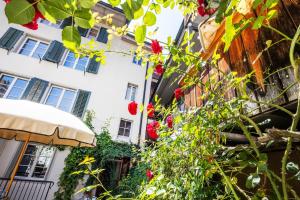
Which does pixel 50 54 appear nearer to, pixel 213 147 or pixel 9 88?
pixel 9 88

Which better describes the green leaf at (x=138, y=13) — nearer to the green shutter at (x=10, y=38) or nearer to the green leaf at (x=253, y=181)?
the green leaf at (x=253, y=181)

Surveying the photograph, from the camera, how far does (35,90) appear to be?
9.04 metres

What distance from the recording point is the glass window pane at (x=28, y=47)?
33.2 feet

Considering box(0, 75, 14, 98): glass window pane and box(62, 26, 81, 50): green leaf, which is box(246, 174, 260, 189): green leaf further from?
box(0, 75, 14, 98): glass window pane

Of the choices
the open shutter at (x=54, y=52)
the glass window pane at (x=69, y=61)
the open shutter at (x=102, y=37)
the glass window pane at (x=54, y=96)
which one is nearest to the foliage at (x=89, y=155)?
the glass window pane at (x=54, y=96)

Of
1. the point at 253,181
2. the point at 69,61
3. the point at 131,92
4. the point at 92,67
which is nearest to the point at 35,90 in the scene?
the point at 69,61

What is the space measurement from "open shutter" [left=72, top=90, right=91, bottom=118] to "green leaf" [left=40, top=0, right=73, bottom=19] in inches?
374

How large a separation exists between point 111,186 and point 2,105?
6528 mm

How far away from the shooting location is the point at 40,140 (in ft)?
17.3

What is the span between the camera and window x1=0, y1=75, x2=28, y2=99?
8828 millimetres

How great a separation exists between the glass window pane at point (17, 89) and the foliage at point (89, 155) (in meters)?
3.41

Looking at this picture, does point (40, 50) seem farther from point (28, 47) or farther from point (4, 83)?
point (4, 83)

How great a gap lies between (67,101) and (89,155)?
3219 millimetres

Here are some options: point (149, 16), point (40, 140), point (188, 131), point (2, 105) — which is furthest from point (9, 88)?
point (149, 16)
